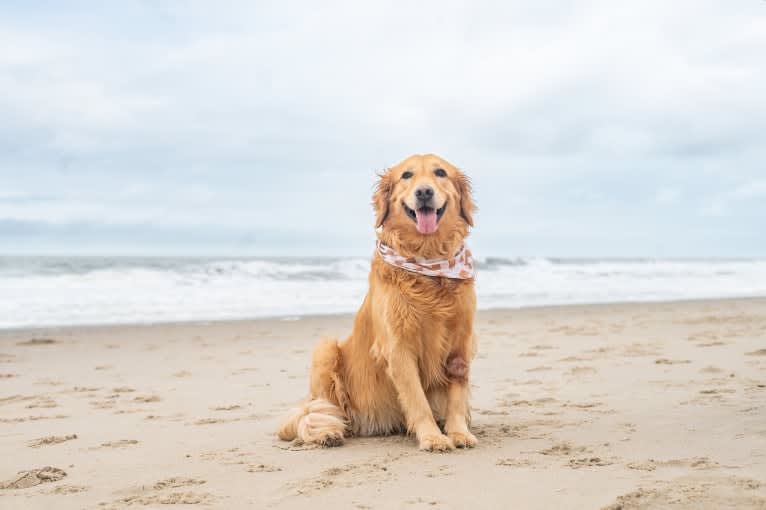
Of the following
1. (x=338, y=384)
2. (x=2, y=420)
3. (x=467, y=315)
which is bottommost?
(x=2, y=420)

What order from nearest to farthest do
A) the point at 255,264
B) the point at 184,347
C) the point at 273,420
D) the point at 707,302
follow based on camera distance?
the point at 273,420 → the point at 184,347 → the point at 707,302 → the point at 255,264

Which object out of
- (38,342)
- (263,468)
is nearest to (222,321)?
(38,342)

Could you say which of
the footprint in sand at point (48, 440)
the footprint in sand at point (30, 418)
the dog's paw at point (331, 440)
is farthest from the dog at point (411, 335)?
the footprint in sand at point (30, 418)

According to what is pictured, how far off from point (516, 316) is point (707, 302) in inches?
207

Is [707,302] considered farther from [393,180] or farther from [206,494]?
[206,494]

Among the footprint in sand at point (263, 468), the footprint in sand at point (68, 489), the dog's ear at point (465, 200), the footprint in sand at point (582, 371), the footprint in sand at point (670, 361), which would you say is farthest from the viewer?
the footprint in sand at point (670, 361)

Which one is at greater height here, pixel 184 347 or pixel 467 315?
pixel 467 315

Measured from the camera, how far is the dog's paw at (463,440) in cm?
373

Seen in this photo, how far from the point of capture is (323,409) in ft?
13.5

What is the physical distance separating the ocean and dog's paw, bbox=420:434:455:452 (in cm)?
892

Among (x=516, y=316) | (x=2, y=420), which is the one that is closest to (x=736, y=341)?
(x=516, y=316)

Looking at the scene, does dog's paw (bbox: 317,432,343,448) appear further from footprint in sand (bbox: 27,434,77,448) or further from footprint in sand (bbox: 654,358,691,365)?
footprint in sand (bbox: 654,358,691,365)

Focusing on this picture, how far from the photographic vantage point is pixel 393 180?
4176 millimetres

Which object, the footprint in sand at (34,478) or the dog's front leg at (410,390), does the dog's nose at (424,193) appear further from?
the footprint in sand at (34,478)
